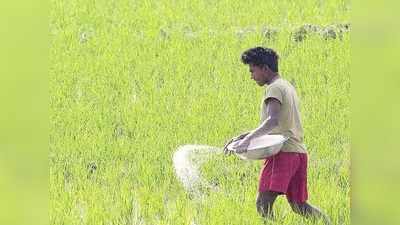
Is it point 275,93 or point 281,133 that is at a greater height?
point 275,93

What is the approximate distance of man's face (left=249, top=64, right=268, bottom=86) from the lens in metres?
4.05

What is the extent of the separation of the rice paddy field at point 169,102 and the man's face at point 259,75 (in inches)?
2.1

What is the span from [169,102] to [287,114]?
649 millimetres

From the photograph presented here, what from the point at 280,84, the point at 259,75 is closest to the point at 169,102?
the point at 259,75

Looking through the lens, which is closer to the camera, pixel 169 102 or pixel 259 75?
pixel 259 75

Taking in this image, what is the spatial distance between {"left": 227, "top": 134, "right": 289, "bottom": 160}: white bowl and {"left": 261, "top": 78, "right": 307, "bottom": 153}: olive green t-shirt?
29 millimetres

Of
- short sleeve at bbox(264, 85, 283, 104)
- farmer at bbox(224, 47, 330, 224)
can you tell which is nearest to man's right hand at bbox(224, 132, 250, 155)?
farmer at bbox(224, 47, 330, 224)

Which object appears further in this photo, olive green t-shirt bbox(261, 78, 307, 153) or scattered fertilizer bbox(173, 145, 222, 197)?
scattered fertilizer bbox(173, 145, 222, 197)

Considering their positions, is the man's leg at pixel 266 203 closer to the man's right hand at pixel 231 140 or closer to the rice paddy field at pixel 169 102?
the rice paddy field at pixel 169 102

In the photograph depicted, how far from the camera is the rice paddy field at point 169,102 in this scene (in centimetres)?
410

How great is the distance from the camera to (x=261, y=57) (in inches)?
161

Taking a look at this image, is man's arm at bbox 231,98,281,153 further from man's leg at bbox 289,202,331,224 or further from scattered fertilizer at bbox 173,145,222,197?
man's leg at bbox 289,202,331,224

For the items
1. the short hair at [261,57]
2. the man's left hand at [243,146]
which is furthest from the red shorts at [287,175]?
the short hair at [261,57]

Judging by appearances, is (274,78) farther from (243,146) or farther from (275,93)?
(243,146)
